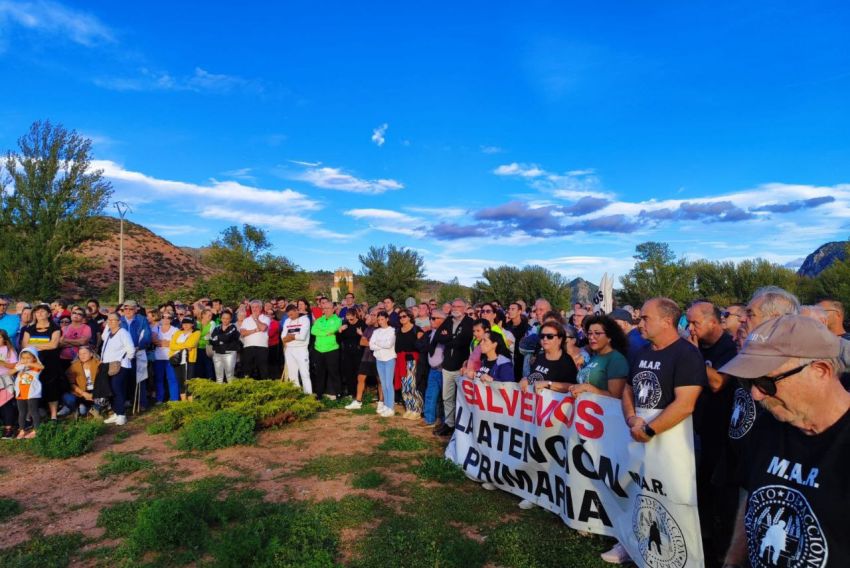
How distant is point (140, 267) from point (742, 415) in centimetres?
7158

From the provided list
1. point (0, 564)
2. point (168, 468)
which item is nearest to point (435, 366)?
point (168, 468)

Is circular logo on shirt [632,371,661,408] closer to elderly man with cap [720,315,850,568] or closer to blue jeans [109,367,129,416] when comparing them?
elderly man with cap [720,315,850,568]

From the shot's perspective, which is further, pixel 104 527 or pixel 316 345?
pixel 316 345

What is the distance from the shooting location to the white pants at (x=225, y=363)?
10414mm

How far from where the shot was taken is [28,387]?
799 cm

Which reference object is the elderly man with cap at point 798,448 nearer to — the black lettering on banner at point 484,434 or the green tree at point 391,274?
the black lettering on banner at point 484,434

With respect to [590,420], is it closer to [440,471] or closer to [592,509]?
[592,509]

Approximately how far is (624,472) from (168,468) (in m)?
5.71

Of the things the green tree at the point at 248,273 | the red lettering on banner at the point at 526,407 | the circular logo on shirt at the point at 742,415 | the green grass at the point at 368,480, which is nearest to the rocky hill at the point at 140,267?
the green tree at the point at 248,273

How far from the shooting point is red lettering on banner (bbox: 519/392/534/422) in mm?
5293

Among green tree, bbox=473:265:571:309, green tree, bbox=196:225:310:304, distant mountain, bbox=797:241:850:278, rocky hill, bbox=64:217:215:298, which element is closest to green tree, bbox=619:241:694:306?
green tree, bbox=473:265:571:309

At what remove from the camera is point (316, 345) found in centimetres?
1043

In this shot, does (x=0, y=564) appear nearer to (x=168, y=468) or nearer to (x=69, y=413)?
(x=168, y=468)

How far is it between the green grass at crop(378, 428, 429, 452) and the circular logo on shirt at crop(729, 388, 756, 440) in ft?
15.3
